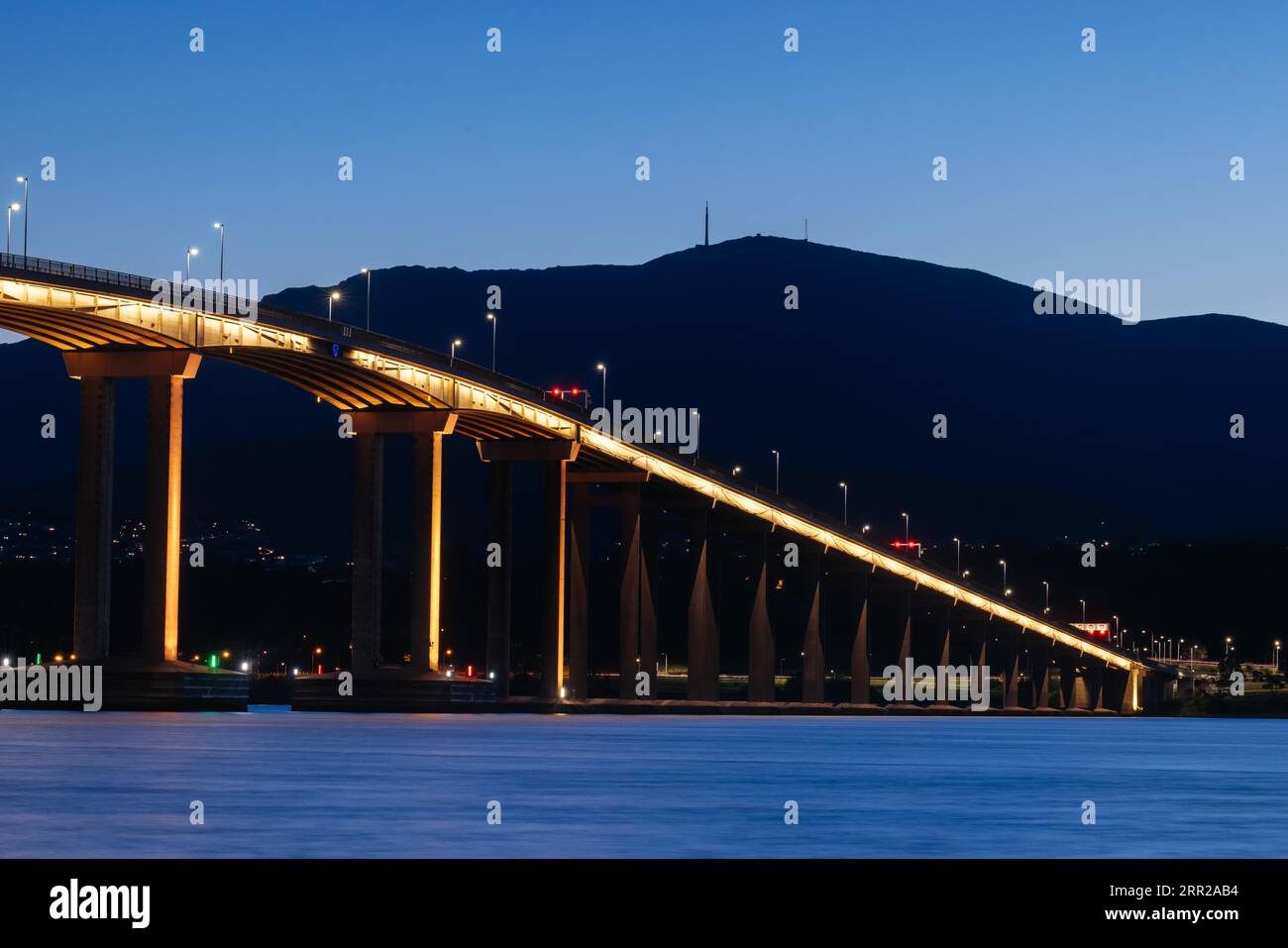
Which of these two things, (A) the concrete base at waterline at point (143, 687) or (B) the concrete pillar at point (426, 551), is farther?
(B) the concrete pillar at point (426, 551)

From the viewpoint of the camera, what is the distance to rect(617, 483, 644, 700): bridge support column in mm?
140000

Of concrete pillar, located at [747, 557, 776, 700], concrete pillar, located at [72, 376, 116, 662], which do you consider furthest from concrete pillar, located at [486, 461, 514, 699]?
concrete pillar, located at [72, 376, 116, 662]

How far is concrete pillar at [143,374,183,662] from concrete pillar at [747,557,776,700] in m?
67.5

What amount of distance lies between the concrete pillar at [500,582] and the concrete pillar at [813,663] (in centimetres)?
3689

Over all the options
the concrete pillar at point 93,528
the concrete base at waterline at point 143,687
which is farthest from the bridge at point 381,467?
the concrete base at waterline at point 143,687

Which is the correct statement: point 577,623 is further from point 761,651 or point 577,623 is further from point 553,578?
point 761,651

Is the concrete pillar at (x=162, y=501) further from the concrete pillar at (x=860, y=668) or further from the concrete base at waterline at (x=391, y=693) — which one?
the concrete pillar at (x=860, y=668)

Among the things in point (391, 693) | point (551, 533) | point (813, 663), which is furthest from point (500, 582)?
point (813, 663)

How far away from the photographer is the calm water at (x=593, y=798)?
25.8m

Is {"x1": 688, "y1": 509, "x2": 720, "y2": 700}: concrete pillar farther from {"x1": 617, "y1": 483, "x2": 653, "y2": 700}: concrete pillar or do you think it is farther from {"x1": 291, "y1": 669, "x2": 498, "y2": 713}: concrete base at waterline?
{"x1": 291, "y1": 669, "x2": 498, "y2": 713}: concrete base at waterline

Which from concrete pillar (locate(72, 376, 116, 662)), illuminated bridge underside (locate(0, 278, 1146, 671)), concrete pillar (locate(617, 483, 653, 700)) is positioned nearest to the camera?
illuminated bridge underside (locate(0, 278, 1146, 671))
